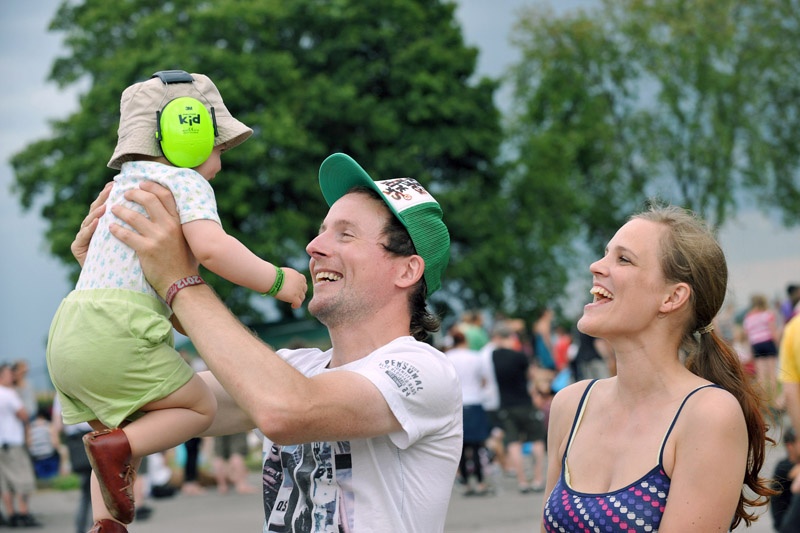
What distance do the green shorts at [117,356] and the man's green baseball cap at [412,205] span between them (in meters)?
0.67

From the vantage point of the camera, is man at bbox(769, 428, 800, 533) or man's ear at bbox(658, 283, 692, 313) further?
man at bbox(769, 428, 800, 533)

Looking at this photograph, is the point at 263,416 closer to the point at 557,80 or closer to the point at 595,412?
the point at 595,412

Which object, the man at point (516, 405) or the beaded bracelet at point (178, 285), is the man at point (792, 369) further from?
the man at point (516, 405)

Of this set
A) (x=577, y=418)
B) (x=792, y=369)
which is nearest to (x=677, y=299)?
(x=577, y=418)

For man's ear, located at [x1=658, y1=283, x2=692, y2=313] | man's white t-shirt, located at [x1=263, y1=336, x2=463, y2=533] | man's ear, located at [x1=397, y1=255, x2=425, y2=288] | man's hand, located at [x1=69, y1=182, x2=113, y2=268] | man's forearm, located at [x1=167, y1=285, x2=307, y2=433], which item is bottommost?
man's white t-shirt, located at [x1=263, y1=336, x2=463, y2=533]

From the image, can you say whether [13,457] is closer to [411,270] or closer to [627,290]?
[411,270]

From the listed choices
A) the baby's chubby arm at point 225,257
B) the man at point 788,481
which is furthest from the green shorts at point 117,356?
the man at point 788,481

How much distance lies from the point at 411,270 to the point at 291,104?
28425 millimetres

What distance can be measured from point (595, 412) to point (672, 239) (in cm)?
59

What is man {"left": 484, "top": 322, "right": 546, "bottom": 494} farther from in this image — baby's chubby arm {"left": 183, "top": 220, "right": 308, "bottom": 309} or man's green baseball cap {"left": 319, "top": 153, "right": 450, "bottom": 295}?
baby's chubby arm {"left": 183, "top": 220, "right": 308, "bottom": 309}

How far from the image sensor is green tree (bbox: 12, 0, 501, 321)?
2962 centimetres

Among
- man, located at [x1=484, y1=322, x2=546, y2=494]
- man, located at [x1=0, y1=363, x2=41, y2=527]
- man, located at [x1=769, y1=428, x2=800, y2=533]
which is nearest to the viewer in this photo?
man, located at [x1=769, y1=428, x2=800, y2=533]

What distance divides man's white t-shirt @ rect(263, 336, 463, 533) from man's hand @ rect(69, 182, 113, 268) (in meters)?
0.86

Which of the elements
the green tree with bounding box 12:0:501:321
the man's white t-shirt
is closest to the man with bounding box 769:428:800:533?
the man's white t-shirt
